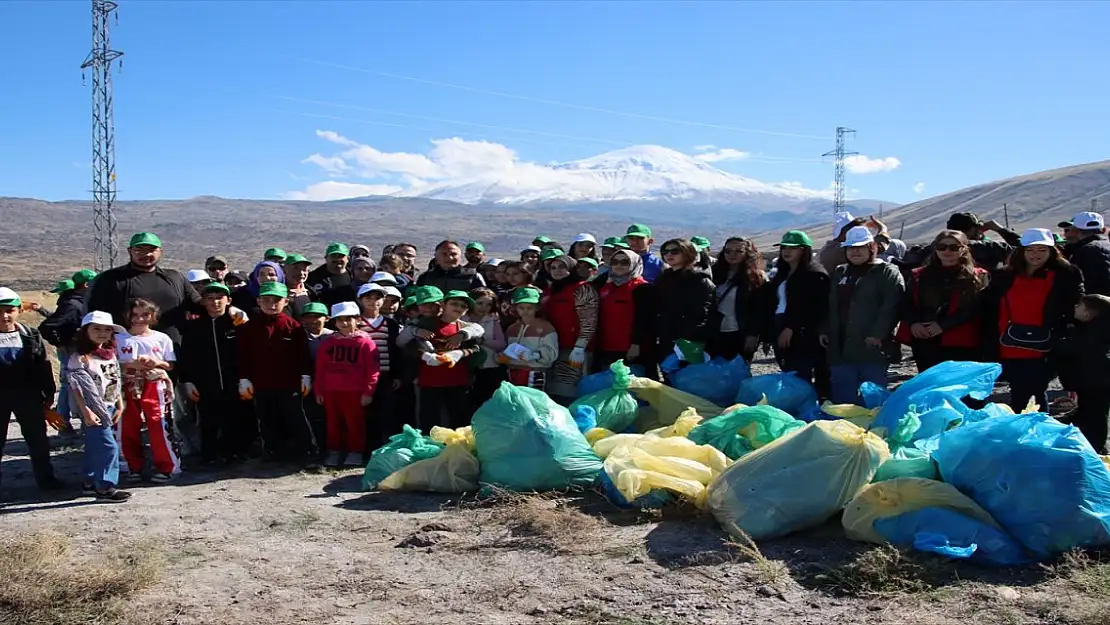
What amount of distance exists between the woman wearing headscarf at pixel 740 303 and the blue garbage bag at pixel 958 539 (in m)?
2.64

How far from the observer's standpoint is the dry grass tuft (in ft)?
11.6

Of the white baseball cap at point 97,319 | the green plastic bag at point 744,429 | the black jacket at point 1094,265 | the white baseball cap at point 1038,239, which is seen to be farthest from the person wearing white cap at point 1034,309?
the white baseball cap at point 97,319

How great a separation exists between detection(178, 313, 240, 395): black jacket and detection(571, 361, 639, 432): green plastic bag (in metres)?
2.42

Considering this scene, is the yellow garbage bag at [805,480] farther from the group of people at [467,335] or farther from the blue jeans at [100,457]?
the blue jeans at [100,457]

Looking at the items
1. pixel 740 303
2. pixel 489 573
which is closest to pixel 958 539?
pixel 489 573

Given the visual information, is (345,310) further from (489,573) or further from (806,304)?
(806,304)

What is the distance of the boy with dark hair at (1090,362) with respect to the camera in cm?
506

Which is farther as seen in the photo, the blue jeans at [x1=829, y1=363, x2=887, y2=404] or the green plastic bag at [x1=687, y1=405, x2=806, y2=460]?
the blue jeans at [x1=829, y1=363, x2=887, y2=404]

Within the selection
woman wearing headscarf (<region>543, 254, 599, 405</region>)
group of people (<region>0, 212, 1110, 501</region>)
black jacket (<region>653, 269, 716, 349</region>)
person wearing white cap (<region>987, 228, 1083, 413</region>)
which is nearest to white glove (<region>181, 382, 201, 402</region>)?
group of people (<region>0, 212, 1110, 501</region>)

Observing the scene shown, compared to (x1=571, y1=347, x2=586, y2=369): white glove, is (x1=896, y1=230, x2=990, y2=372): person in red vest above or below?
above

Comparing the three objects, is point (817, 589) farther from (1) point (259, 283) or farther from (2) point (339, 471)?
(1) point (259, 283)

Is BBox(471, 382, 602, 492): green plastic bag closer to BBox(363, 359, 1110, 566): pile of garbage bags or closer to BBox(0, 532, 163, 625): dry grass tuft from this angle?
BBox(363, 359, 1110, 566): pile of garbage bags

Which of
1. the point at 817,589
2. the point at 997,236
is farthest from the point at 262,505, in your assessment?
the point at 997,236

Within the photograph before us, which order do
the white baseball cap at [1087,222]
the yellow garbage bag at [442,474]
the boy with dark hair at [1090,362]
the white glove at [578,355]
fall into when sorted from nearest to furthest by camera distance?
the boy with dark hair at [1090,362], the yellow garbage bag at [442,474], the white glove at [578,355], the white baseball cap at [1087,222]
